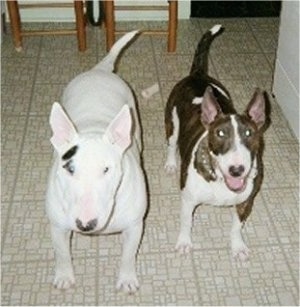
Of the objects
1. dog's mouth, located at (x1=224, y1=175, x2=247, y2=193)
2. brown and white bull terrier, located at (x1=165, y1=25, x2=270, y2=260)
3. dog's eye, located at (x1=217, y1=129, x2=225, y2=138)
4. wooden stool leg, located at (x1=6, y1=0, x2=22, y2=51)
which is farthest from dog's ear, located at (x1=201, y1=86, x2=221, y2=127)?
wooden stool leg, located at (x1=6, y1=0, x2=22, y2=51)

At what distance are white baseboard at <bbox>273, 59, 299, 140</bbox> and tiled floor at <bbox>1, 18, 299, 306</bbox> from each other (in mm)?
49

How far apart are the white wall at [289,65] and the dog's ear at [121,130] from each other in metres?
1.47

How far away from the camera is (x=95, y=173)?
1.67m

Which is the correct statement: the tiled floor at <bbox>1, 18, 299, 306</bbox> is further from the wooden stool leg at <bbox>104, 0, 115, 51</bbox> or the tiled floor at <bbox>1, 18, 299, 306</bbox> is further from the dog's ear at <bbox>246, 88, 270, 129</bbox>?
the dog's ear at <bbox>246, 88, 270, 129</bbox>

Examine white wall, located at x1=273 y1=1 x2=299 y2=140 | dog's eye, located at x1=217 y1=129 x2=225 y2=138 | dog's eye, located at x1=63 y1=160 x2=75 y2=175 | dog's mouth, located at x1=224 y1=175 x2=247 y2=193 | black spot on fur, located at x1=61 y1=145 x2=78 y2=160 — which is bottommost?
white wall, located at x1=273 y1=1 x2=299 y2=140

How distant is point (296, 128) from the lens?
3.02m

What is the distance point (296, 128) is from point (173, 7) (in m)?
1.34

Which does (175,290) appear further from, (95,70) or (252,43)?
(252,43)

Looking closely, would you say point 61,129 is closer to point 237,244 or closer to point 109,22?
point 237,244

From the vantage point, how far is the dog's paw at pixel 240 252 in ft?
7.50

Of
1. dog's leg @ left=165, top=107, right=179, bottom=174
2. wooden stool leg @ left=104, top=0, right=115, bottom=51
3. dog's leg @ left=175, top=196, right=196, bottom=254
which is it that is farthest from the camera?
wooden stool leg @ left=104, top=0, right=115, bottom=51

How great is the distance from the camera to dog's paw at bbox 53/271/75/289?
213 cm

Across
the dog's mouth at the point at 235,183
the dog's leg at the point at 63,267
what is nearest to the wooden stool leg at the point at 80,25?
the dog's leg at the point at 63,267

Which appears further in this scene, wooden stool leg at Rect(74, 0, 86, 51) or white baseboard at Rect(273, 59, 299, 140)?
wooden stool leg at Rect(74, 0, 86, 51)
